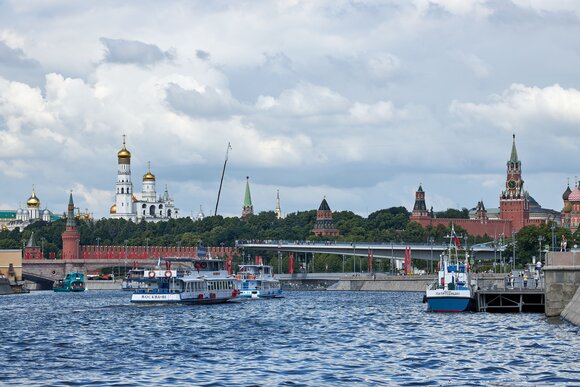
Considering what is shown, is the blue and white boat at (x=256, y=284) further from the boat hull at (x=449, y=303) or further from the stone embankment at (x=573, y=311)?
the stone embankment at (x=573, y=311)

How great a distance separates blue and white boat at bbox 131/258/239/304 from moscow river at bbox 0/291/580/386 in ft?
38.6

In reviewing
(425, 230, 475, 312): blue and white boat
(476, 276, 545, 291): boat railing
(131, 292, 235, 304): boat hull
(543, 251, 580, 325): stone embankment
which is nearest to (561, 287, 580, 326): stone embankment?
(543, 251, 580, 325): stone embankment

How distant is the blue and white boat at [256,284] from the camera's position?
165 m

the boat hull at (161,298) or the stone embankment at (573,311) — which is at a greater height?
the boat hull at (161,298)

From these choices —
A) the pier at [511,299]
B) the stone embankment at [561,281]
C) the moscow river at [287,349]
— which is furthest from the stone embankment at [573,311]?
the pier at [511,299]

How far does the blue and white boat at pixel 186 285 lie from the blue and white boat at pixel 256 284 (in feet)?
78.8

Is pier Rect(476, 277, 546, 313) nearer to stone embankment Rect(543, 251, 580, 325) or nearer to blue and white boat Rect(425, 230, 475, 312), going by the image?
blue and white boat Rect(425, 230, 475, 312)

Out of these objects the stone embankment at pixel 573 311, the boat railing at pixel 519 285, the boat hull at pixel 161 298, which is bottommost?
the stone embankment at pixel 573 311

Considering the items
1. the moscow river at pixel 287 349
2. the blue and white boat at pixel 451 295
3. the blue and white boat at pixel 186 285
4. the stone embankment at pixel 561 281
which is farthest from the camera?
the blue and white boat at pixel 186 285

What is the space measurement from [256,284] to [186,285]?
121ft

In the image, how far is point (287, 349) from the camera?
77812 mm

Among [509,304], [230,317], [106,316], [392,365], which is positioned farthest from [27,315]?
[392,365]

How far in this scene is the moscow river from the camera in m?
63.1

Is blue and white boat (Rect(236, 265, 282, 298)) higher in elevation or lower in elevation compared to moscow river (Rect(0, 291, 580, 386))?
higher
